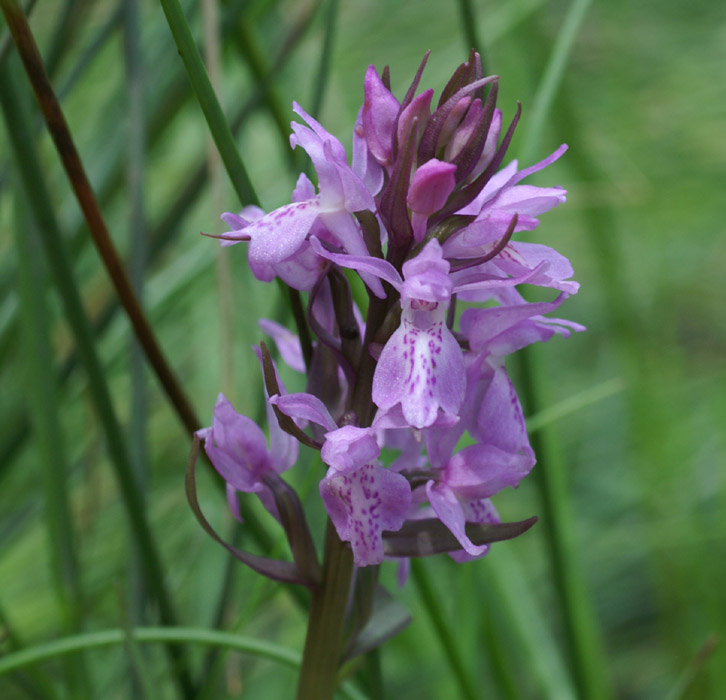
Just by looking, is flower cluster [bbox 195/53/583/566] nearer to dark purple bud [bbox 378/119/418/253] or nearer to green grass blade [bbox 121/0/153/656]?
dark purple bud [bbox 378/119/418/253]

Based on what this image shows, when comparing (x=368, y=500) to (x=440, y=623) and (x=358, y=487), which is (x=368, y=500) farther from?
(x=440, y=623)

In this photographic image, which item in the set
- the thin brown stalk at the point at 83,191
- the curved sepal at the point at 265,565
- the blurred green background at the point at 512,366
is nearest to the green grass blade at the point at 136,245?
the blurred green background at the point at 512,366

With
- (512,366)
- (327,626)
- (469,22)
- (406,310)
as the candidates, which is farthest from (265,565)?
(512,366)

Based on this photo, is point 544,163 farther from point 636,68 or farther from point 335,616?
point 636,68

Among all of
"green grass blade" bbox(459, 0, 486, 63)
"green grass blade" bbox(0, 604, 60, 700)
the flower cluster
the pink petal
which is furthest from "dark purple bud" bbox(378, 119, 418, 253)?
"green grass blade" bbox(0, 604, 60, 700)

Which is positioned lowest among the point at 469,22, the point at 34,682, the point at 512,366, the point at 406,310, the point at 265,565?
the point at 512,366

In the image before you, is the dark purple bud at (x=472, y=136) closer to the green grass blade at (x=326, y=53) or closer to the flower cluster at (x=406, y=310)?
the flower cluster at (x=406, y=310)
